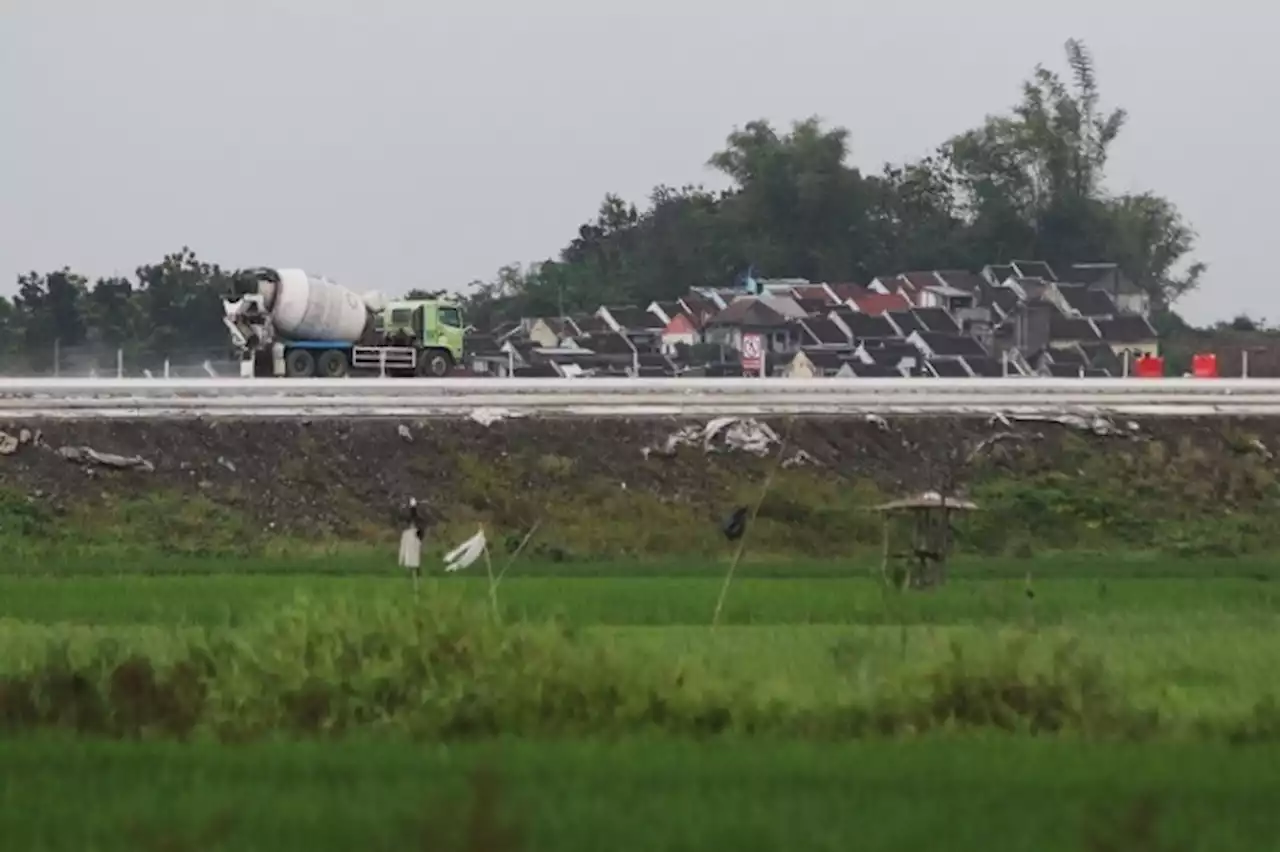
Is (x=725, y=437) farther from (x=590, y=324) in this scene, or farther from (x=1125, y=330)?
(x=590, y=324)

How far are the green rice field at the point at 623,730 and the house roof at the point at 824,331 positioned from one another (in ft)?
133

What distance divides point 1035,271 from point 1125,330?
4329 millimetres

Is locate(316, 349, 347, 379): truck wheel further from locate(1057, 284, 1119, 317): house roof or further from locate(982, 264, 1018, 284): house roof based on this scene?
locate(982, 264, 1018, 284): house roof

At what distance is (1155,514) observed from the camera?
97.6 feet

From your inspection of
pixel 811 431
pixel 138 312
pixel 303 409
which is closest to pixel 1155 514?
pixel 811 431

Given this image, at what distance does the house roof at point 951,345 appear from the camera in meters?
59.2

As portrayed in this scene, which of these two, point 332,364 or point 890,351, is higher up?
point 890,351

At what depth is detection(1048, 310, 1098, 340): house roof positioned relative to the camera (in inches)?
2406

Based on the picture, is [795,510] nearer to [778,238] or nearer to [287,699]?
[287,699]

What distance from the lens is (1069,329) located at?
61.2m

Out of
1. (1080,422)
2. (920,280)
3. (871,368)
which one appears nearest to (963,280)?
(920,280)

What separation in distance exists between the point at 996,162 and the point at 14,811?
61656 mm

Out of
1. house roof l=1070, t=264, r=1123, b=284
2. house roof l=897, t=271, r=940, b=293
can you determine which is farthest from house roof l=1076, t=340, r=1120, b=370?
house roof l=897, t=271, r=940, b=293

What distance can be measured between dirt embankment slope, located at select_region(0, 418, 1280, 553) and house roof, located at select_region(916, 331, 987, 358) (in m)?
27.3
